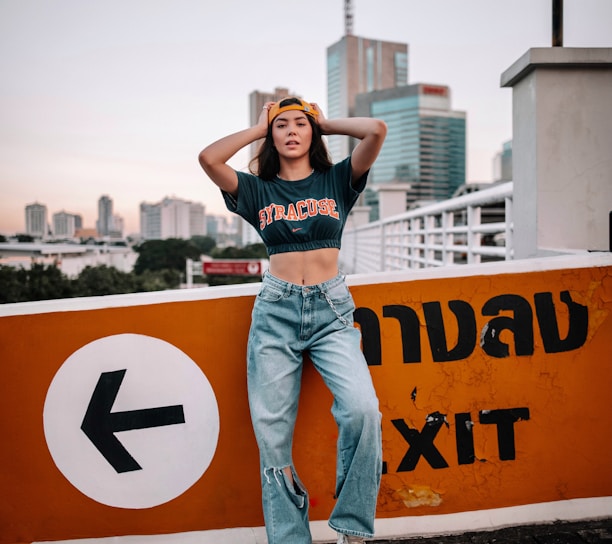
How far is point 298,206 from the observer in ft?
7.14

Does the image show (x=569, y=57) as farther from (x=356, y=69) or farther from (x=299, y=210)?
(x=356, y=69)

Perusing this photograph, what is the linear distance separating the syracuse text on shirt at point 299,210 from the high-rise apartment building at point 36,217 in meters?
136

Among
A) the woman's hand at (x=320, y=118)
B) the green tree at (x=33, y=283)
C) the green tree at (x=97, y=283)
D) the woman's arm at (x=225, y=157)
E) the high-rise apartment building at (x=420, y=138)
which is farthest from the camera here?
the high-rise apartment building at (x=420, y=138)

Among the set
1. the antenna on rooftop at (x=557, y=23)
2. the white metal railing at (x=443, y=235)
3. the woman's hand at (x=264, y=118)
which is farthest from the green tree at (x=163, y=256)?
the woman's hand at (x=264, y=118)

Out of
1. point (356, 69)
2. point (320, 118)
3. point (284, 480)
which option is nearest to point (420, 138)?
point (356, 69)

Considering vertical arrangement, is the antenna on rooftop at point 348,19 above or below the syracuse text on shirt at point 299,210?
above

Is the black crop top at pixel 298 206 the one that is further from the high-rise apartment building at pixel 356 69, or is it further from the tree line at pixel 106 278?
the high-rise apartment building at pixel 356 69

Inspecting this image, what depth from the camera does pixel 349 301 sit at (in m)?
2.16

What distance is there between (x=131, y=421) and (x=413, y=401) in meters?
1.36

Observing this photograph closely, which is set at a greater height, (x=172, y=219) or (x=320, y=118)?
(x=172, y=219)

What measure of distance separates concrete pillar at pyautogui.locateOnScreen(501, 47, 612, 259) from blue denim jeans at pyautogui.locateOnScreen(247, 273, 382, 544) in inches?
77.7

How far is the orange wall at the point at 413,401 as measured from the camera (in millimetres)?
2354

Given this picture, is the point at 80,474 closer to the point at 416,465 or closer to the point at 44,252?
the point at 416,465

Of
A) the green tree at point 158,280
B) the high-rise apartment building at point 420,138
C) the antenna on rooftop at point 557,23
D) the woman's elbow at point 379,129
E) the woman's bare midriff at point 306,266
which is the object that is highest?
the high-rise apartment building at point 420,138
